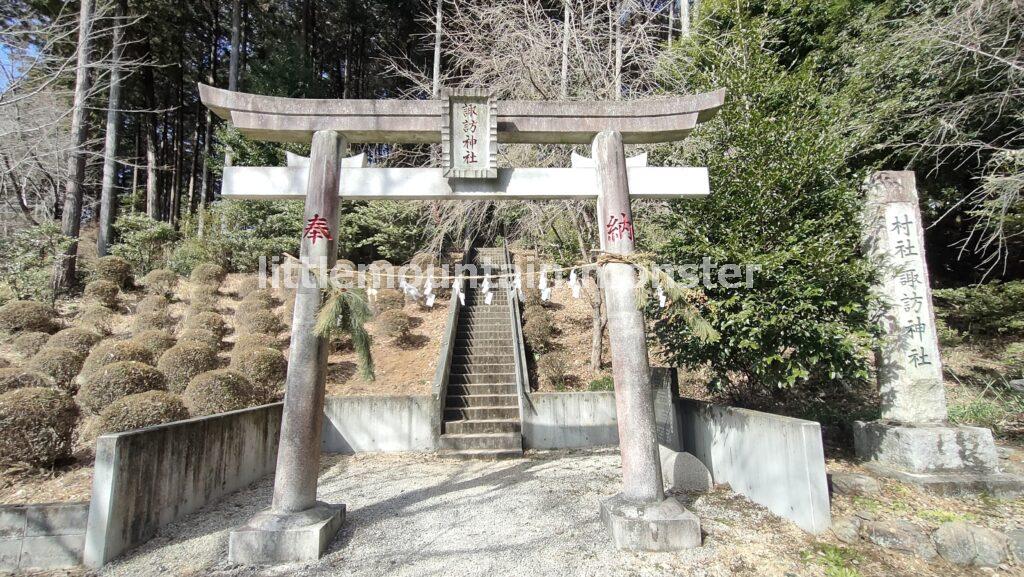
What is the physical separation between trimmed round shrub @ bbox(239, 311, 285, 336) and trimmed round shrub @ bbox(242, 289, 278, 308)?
81 cm

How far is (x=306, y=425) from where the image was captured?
13.8 ft

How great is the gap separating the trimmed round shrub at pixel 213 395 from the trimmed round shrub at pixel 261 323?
402 cm

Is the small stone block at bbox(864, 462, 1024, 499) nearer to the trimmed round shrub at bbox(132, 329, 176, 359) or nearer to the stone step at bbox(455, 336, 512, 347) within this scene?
the stone step at bbox(455, 336, 512, 347)

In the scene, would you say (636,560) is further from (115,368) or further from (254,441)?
(115,368)

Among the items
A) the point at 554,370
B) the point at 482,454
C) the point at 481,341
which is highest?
the point at 481,341

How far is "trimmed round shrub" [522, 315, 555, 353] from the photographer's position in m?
11.4

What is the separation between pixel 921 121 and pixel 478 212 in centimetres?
851

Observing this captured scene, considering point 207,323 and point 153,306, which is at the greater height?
point 153,306

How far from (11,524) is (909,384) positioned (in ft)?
30.5

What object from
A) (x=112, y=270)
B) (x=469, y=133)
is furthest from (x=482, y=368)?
(x=112, y=270)

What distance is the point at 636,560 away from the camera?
12.6ft

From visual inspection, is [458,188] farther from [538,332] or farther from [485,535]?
[538,332]

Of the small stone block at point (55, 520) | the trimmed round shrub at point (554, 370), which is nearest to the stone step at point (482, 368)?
the trimmed round shrub at point (554, 370)

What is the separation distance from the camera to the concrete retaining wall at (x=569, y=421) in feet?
27.1
